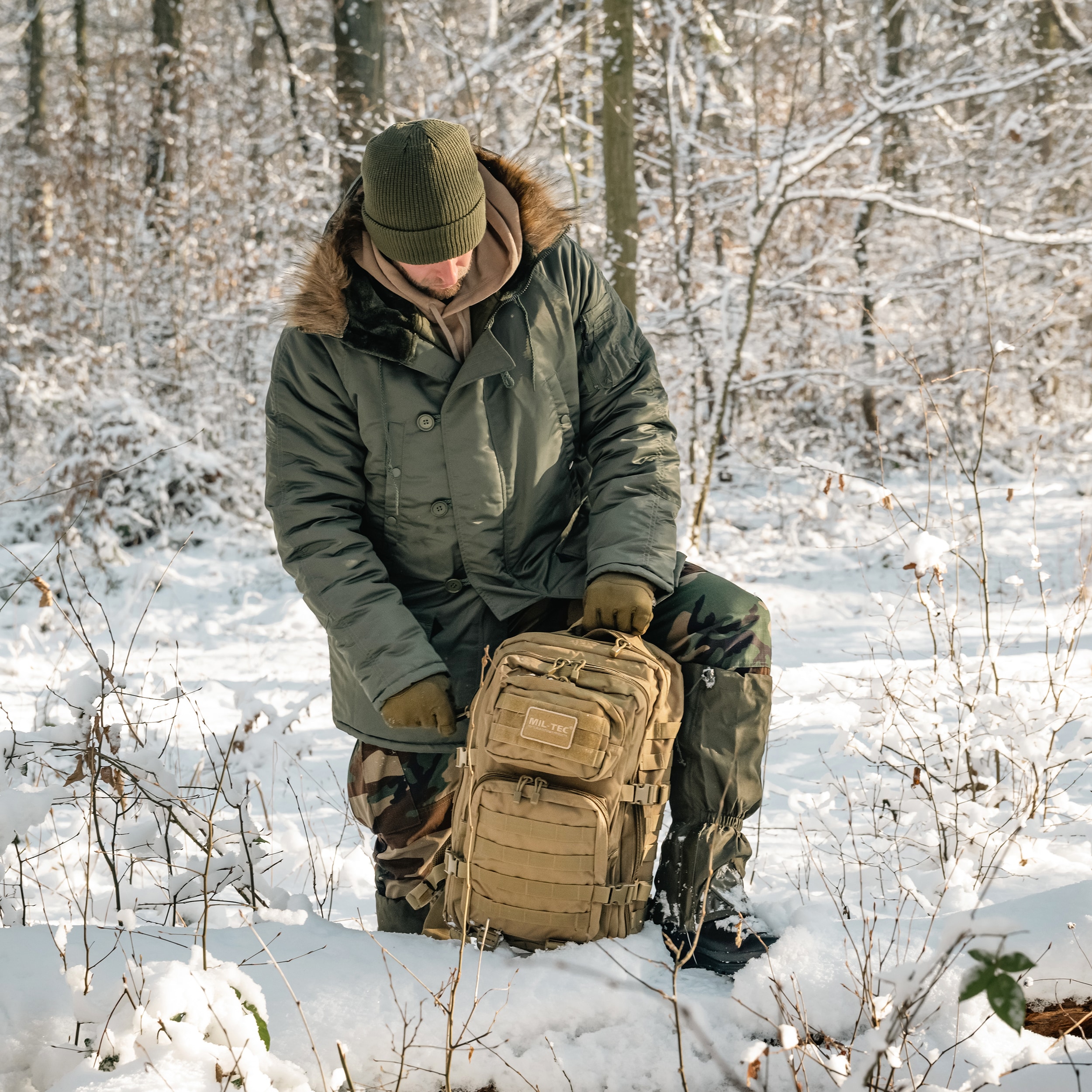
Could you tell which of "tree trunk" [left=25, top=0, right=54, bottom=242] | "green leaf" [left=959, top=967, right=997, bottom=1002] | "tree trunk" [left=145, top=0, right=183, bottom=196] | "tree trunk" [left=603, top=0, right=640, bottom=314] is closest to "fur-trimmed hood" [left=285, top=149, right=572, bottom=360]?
"green leaf" [left=959, top=967, right=997, bottom=1002]

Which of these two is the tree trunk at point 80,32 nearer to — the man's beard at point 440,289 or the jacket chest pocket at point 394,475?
the man's beard at point 440,289

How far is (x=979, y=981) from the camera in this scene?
3.11 feet

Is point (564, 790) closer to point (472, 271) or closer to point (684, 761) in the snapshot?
point (684, 761)

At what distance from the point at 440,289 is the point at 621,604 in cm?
80

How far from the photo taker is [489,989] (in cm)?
165

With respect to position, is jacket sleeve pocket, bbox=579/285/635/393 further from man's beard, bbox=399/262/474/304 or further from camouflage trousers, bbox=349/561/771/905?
camouflage trousers, bbox=349/561/771/905

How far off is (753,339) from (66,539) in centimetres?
604

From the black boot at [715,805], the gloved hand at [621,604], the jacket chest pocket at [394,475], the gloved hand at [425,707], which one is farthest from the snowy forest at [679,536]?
the gloved hand at [621,604]

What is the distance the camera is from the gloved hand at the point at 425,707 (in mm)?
1958

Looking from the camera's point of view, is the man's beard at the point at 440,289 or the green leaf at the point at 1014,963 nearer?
the green leaf at the point at 1014,963

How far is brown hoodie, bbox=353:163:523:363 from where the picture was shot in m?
2.02

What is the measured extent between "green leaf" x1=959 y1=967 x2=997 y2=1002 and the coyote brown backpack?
875 mm

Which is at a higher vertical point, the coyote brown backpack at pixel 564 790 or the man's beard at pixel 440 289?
the man's beard at pixel 440 289

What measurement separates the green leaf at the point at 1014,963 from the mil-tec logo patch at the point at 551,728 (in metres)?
0.93
